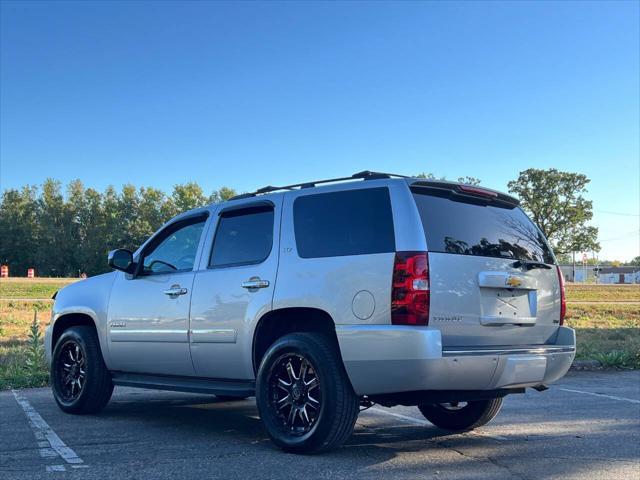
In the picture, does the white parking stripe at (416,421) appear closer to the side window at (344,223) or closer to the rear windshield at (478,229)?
the rear windshield at (478,229)

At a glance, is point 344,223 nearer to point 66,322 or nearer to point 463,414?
point 463,414

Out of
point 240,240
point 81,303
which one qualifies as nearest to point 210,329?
point 240,240

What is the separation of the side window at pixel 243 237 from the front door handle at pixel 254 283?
0.58ft

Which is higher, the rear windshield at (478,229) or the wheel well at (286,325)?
the rear windshield at (478,229)

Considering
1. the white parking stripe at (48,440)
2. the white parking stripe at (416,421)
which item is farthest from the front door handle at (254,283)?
the white parking stripe at (416,421)

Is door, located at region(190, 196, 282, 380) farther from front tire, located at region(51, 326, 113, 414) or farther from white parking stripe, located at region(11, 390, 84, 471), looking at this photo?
front tire, located at region(51, 326, 113, 414)

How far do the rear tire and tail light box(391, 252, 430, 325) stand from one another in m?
1.85

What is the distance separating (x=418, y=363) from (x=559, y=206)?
80674 mm

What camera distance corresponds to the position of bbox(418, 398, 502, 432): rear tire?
6234 mm

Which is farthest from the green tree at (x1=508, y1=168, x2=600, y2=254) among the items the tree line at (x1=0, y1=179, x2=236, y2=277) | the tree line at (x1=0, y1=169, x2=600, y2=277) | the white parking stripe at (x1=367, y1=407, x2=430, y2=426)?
the white parking stripe at (x1=367, y1=407, x2=430, y2=426)

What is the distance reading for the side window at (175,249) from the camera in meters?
6.49

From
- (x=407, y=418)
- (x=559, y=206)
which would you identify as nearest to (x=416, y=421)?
(x=407, y=418)

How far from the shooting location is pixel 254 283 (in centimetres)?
561

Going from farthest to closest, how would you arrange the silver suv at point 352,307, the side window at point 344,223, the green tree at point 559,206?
the green tree at point 559,206 → the side window at point 344,223 → the silver suv at point 352,307
